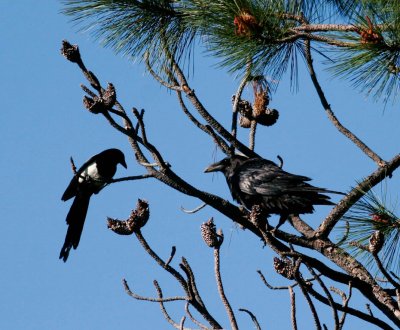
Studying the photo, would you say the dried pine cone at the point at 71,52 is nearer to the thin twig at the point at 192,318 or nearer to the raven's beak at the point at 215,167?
the thin twig at the point at 192,318

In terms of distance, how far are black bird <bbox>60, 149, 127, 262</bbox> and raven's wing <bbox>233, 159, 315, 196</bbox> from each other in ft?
4.07

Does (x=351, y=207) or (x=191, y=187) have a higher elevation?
(x=351, y=207)

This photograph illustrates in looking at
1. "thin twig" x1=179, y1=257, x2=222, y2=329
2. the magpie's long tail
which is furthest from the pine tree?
the magpie's long tail

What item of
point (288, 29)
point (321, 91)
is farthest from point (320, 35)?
point (321, 91)

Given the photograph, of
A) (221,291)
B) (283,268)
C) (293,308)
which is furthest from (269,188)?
(293,308)

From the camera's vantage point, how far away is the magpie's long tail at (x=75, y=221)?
6.33 meters

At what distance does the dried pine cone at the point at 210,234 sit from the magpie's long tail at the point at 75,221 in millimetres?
2999

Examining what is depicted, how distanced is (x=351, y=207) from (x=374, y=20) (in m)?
0.93

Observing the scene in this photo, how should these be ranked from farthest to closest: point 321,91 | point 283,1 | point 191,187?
1. point 321,91
2. point 283,1
3. point 191,187

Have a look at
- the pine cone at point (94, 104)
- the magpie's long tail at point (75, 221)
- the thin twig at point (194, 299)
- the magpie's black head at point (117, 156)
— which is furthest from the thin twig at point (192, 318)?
the magpie's black head at point (117, 156)

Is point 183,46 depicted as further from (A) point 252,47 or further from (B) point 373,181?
(B) point 373,181

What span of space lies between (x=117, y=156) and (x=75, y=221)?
1450mm

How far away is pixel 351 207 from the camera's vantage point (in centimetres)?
385

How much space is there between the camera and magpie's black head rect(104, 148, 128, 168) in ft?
25.6
